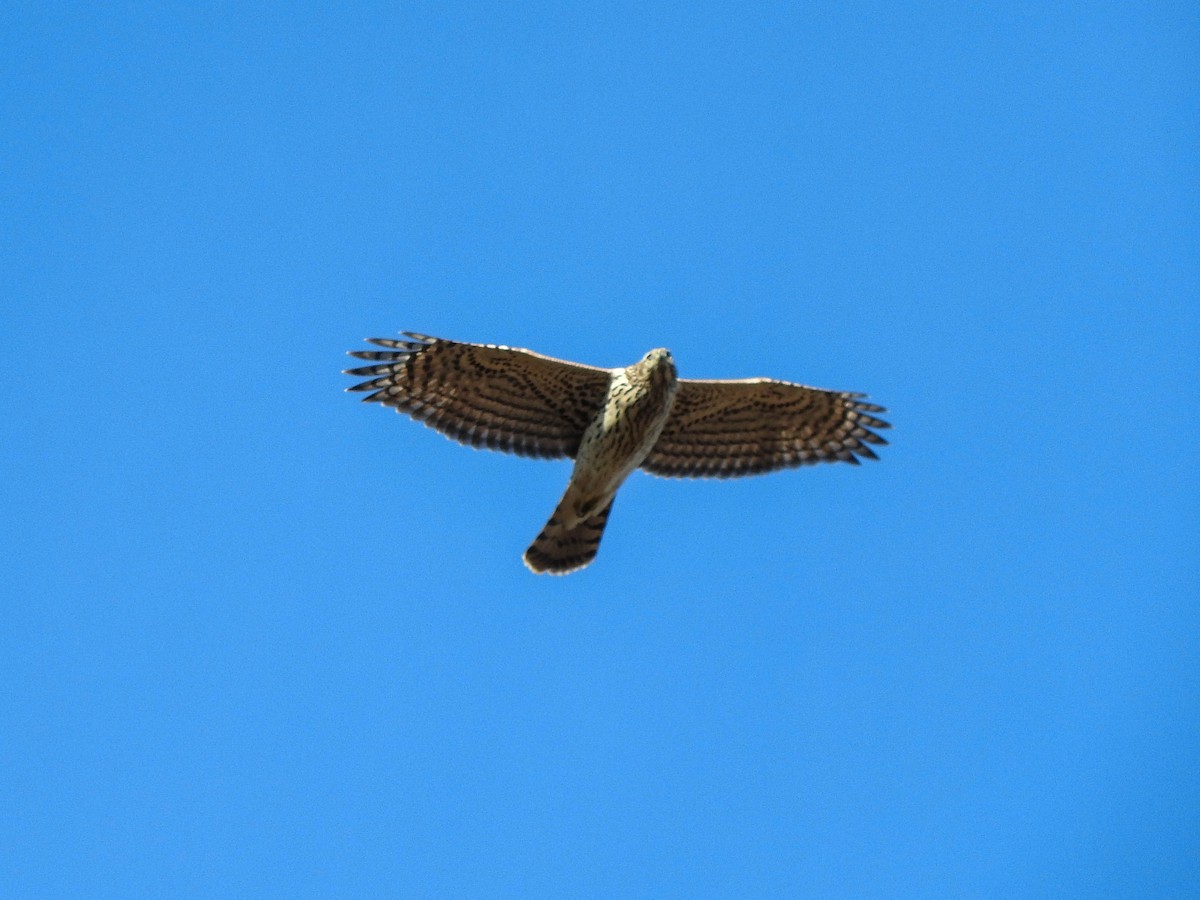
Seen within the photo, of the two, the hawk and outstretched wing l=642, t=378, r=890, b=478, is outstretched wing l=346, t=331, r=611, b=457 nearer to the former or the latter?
the hawk

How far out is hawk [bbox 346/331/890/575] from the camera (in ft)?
48.5

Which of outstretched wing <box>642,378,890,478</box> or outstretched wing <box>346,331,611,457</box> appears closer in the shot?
outstretched wing <box>346,331,611,457</box>

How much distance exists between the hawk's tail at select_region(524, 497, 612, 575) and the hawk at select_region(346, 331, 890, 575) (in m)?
0.01

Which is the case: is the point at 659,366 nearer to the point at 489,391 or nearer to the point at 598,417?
the point at 598,417

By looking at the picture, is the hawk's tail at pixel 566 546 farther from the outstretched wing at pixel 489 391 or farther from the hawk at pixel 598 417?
the outstretched wing at pixel 489 391

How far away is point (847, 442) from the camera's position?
1623 centimetres

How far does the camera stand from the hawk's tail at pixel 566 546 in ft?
50.5

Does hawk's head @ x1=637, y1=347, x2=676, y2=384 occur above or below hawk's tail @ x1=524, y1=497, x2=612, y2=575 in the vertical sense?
above

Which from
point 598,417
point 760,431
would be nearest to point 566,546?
point 598,417

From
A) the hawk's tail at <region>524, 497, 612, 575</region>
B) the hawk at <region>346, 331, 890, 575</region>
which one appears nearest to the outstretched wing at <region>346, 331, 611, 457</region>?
the hawk at <region>346, 331, 890, 575</region>

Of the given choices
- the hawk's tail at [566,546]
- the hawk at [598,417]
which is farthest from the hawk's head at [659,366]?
the hawk's tail at [566,546]

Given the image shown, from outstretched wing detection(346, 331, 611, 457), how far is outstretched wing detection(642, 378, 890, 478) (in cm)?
101

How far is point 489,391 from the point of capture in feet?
49.9

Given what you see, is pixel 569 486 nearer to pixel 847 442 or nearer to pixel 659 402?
pixel 659 402
